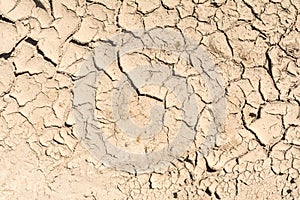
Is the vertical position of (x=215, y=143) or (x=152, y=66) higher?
(x=152, y=66)

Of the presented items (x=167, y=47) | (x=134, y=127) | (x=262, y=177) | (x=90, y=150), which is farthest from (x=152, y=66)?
(x=262, y=177)

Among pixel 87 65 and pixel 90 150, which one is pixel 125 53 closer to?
pixel 87 65

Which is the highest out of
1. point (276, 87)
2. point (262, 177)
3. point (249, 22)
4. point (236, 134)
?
point (249, 22)

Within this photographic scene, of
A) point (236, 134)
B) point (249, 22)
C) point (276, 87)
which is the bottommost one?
point (236, 134)

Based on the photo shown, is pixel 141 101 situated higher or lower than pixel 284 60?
lower

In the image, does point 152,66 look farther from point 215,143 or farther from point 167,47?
point 215,143

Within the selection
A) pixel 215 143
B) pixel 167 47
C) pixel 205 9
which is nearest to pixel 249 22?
pixel 205 9
